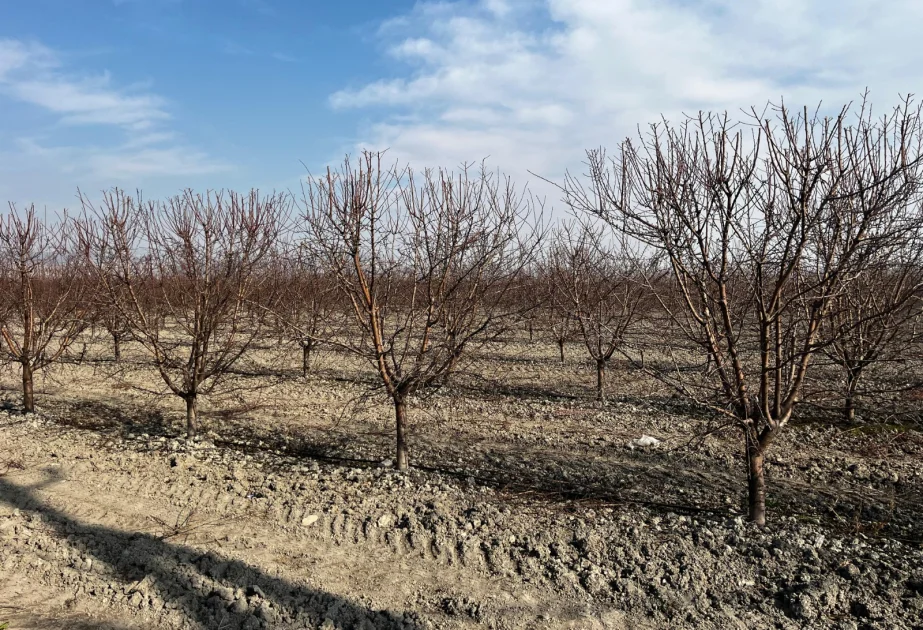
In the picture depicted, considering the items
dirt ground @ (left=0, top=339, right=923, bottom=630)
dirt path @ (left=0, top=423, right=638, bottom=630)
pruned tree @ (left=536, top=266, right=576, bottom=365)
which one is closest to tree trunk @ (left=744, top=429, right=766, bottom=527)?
dirt ground @ (left=0, top=339, right=923, bottom=630)

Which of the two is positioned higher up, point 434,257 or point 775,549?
point 434,257

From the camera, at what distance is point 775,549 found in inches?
147

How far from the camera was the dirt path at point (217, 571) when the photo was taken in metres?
3.35

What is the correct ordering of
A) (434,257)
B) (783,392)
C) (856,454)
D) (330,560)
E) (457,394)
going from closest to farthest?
1. (330,560)
2. (783,392)
3. (434,257)
4. (856,454)
5. (457,394)

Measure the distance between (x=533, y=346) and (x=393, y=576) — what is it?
12.1 m

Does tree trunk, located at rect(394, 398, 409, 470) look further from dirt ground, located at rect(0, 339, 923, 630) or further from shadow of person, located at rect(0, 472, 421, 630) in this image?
shadow of person, located at rect(0, 472, 421, 630)

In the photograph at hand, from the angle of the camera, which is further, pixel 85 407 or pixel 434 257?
pixel 85 407

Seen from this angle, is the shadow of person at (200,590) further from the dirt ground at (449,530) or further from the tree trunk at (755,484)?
the tree trunk at (755,484)

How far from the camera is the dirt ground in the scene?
3.39m

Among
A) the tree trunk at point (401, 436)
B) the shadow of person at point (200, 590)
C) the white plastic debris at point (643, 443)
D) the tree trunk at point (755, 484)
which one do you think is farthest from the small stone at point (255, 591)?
the white plastic debris at point (643, 443)

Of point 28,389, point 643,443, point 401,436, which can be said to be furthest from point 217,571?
point 28,389

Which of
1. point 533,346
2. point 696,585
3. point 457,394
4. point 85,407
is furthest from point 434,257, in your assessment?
point 533,346

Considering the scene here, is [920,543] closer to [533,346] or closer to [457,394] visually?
[457,394]

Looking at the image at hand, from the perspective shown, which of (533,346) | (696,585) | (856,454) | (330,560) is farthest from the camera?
(533,346)
